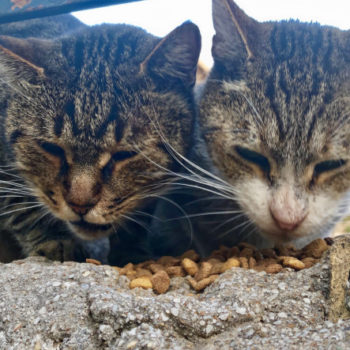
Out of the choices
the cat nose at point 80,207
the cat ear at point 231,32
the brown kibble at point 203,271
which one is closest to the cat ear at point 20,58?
the cat nose at point 80,207

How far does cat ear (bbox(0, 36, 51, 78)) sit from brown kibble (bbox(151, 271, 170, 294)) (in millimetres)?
1139

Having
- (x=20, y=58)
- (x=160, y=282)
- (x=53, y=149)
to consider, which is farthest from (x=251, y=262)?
(x=20, y=58)

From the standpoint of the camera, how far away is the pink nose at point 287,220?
192 cm

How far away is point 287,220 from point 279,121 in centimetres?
46

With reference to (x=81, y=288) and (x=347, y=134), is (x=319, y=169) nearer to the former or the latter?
(x=347, y=134)

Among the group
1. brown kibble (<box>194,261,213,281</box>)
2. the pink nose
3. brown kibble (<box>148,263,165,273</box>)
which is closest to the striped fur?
the pink nose

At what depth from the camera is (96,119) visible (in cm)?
212

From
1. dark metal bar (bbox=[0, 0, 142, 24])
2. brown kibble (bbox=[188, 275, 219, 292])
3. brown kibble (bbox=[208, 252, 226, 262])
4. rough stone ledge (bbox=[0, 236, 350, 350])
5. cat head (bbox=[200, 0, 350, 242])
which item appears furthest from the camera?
dark metal bar (bbox=[0, 0, 142, 24])

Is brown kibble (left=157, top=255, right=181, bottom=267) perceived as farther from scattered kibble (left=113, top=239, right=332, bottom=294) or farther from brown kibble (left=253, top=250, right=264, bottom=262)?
brown kibble (left=253, top=250, right=264, bottom=262)

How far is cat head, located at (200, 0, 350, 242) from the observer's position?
2025mm

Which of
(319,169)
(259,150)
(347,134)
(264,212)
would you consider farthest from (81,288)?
(347,134)

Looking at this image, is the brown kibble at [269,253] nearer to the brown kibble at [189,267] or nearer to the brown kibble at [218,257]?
the brown kibble at [218,257]

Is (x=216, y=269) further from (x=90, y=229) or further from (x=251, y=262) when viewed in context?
(x=90, y=229)

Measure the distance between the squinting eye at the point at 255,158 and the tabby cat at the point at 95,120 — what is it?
37 centimetres
